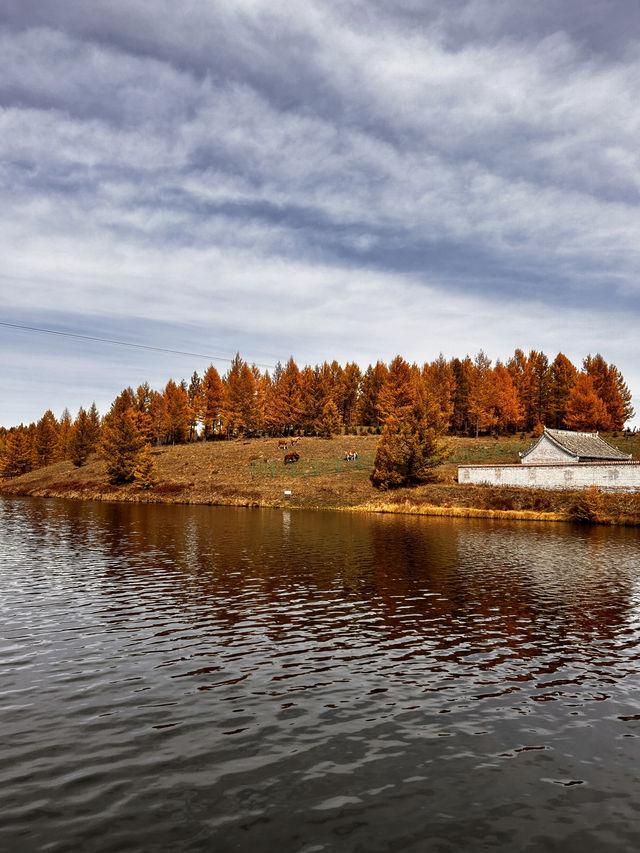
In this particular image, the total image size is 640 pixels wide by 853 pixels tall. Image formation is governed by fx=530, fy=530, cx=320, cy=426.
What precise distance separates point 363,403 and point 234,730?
353 feet

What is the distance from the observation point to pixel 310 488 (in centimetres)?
6316

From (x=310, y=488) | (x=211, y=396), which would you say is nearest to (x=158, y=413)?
(x=211, y=396)

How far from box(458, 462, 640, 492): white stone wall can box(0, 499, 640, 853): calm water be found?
97.5 feet

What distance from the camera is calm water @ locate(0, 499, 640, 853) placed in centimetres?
675

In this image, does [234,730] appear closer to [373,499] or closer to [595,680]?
[595,680]

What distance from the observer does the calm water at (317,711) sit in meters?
6.75

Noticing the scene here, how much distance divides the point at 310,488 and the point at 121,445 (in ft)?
91.0

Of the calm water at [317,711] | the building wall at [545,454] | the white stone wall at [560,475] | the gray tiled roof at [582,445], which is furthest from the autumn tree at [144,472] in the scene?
the gray tiled roof at [582,445]

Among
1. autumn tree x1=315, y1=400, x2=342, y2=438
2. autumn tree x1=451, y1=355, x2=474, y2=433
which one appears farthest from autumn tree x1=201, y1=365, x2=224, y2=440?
autumn tree x1=451, y1=355, x2=474, y2=433

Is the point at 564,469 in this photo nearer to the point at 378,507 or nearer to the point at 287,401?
the point at 378,507

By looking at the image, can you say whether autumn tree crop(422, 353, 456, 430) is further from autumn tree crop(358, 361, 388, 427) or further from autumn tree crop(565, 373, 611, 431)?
autumn tree crop(565, 373, 611, 431)

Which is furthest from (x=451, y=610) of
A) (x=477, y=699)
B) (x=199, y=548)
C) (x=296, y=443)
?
(x=296, y=443)

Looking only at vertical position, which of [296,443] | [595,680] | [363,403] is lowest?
[595,680]

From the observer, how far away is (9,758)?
8.11m
